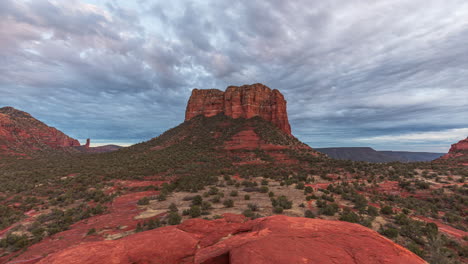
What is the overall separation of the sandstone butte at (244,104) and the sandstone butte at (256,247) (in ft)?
189

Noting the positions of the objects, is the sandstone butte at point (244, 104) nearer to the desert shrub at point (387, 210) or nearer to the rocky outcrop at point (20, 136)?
the desert shrub at point (387, 210)

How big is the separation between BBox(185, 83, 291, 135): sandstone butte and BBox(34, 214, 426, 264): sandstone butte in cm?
5747

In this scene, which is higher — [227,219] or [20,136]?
[20,136]

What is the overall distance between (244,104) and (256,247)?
61042 millimetres

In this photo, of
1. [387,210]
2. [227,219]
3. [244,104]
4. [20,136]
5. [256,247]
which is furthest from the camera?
[244,104]

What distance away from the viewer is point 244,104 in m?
63.6

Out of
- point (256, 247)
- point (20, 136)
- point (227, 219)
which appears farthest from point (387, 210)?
point (20, 136)

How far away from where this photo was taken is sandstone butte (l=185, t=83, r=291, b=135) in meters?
62.7

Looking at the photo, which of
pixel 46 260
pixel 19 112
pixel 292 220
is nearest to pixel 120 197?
pixel 46 260

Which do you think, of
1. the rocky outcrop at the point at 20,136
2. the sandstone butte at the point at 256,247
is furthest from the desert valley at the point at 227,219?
the rocky outcrop at the point at 20,136

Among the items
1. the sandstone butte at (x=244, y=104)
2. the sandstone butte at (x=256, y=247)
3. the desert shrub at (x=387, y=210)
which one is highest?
the sandstone butte at (x=244, y=104)

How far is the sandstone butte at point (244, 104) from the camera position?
62.7m

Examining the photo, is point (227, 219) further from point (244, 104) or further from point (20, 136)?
point (20, 136)

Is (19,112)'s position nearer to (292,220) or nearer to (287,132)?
(287,132)
